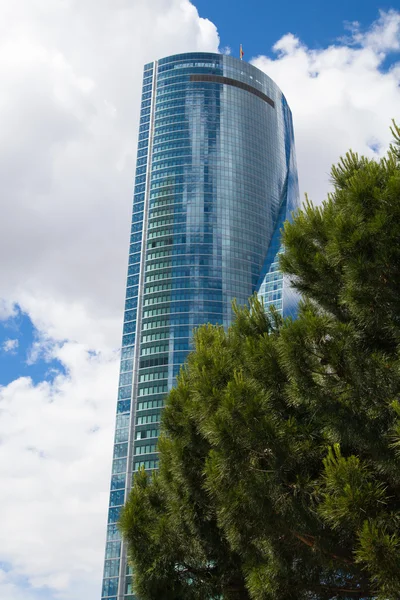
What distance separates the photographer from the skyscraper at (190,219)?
102562mm

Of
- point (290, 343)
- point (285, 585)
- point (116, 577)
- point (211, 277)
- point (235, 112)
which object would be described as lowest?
point (285, 585)

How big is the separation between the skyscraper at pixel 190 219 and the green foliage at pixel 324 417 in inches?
3234

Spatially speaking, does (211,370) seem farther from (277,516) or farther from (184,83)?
(184,83)

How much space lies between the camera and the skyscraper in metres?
103

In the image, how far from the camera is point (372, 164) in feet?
46.0

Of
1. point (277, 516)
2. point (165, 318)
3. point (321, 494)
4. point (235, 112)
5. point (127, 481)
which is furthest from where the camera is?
point (235, 112)

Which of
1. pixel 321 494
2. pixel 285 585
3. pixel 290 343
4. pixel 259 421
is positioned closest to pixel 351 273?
pixel 290 343

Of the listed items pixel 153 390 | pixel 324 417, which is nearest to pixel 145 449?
pixel 153 390

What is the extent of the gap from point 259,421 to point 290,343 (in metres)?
1.72

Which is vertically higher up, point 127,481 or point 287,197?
point 287,197

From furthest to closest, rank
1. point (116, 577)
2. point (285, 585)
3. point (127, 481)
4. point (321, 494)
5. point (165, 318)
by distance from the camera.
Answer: point (165, 318)
point (127, 481)
point (116, 577)
point (285, 585)
point (321, 494)

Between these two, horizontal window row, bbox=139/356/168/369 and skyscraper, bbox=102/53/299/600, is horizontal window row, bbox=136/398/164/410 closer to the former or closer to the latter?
skyscraper, bbox=102/53/299/600

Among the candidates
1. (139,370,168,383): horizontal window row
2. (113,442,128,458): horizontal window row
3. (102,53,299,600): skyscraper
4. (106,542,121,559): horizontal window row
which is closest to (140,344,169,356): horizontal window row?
(102,53,299,600): skyscraper

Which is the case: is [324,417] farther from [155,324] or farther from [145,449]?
[155,324]
